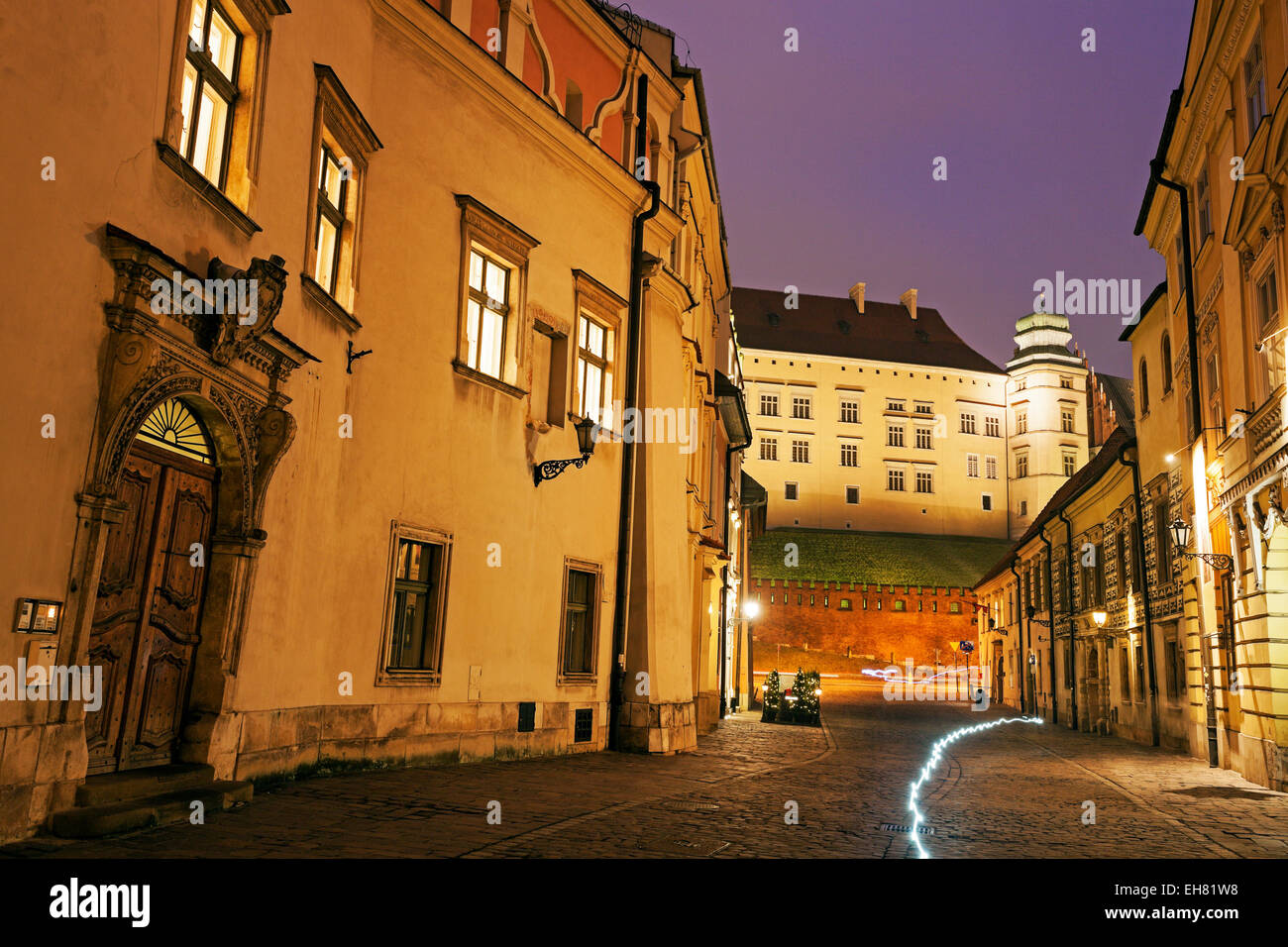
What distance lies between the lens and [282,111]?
1009cm

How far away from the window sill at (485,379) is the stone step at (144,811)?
622cm

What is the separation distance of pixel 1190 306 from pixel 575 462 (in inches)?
489

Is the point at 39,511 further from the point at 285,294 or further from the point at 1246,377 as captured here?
the point at 1246,377

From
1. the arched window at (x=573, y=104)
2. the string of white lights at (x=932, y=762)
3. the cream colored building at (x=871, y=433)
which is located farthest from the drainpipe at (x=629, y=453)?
the cream colored building at (x=871, y=433)

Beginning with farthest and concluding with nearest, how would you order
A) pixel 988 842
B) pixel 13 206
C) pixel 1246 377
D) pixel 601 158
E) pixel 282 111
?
1. pixel 601 158
2. pixel 1246 377
3. pixel 282 111
4. pixel 988 842
5. pixel 13 206

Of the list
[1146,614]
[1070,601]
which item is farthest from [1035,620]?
[1146,614]

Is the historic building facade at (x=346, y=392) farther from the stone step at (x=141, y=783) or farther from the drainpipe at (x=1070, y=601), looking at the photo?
the drainpipe at (x=1070, y=601)

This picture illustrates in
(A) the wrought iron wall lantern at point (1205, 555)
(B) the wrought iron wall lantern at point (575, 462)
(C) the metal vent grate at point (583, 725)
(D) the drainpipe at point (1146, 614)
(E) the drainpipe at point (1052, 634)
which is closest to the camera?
(B) the wrought iron wall lantern at point (575, 462)

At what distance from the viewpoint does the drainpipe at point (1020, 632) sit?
43241mm

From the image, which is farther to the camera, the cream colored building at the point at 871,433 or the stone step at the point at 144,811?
the cream colored building at the point at 871,433

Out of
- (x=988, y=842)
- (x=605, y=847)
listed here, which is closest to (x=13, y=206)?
(x=605, y=847)

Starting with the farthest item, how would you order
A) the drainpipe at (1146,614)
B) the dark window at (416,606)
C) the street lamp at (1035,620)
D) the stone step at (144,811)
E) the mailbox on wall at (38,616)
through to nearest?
the street lamp at (1035,620), the drainpipe at (1146,614), the dark window at (416,606), the stone step at (144,811), the mailbox on wall at (38,616)

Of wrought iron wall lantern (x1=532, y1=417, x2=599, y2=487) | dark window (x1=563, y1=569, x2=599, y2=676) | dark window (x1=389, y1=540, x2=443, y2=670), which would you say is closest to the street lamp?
dark window (x1=563, y1=569, x2=599, y2=676)
